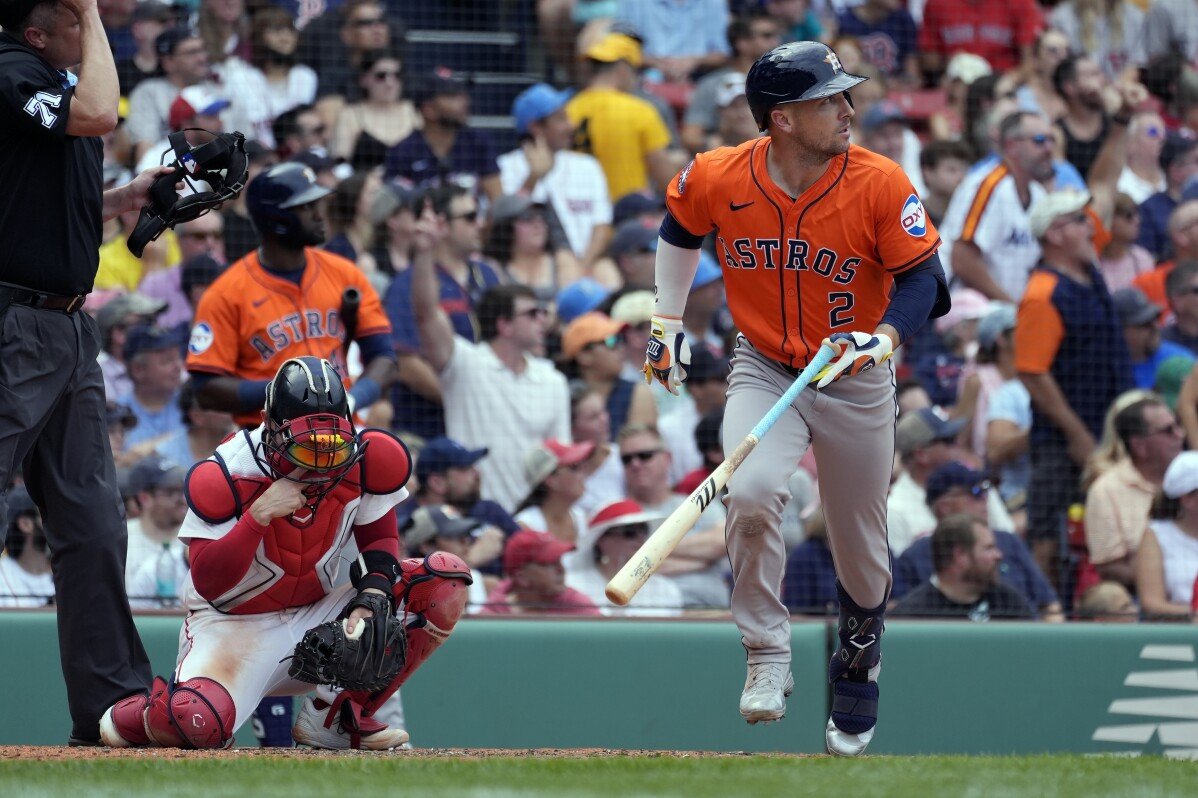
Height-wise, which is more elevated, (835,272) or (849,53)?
(835,272)

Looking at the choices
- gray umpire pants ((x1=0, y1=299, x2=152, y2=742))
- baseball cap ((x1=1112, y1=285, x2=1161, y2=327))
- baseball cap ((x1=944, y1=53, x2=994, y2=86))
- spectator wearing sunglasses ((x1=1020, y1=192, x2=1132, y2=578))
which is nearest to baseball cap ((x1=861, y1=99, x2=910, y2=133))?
baseball cap ((x1=944, y1=53, x2=994, y2=86))

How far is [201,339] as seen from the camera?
6723 millimetres

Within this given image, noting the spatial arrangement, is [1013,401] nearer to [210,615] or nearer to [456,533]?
[456,533]

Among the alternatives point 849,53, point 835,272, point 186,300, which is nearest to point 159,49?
point 186,300

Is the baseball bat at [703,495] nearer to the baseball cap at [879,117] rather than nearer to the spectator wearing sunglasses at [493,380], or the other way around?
the spectator wearing sunglasses at [493,380]

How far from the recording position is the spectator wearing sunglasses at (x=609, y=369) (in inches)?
356

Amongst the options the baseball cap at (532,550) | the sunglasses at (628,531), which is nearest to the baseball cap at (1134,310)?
Answer: the sunglasses at (628,531)

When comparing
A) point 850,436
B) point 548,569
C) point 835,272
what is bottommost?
point 548,569

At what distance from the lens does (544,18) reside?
37.1 ft

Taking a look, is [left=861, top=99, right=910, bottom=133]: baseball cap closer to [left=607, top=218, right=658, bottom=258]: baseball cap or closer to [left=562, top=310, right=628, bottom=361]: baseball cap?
[left=607, top=218, right=658, bottom=258]: baseball cap

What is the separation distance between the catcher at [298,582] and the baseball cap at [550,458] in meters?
2.31

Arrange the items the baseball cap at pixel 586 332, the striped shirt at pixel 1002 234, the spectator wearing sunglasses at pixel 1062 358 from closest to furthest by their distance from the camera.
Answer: the spectator wearing sunglasses at pixel 1062 358
the baseball cap at pixel 586 332
the striped shirt at pixel 1002 234

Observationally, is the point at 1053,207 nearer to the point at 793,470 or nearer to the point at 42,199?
the point at 793,470

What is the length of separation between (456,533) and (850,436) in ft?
8.18
